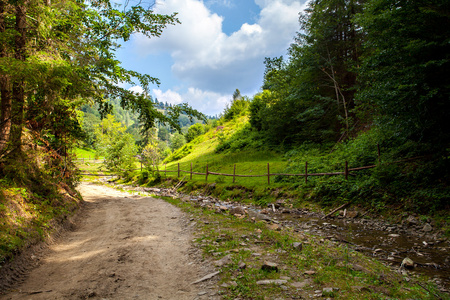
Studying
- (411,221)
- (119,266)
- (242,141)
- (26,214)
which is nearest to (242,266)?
(119,266)

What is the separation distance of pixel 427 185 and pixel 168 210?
1017cm

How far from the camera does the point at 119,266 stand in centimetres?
446

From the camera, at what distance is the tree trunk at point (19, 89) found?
5.96 meters

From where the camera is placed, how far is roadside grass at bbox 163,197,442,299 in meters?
3.37

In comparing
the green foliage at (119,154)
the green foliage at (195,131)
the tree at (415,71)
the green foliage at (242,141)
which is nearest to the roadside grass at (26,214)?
the tree at (415,71)

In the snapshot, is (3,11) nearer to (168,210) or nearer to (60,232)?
(60,232)

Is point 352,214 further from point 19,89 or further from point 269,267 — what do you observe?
point 19,89

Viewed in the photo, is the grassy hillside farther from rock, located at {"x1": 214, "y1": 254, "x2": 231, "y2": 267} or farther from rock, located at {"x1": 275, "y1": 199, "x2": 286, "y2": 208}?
rock, located at {"x1": 214, "y1": 254, "x2": 231, "y2": 267}

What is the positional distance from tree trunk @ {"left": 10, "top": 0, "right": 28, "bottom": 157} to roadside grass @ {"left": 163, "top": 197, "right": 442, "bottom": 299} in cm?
588

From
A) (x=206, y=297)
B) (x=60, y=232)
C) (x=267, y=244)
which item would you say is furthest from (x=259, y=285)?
(x=60, y=232)

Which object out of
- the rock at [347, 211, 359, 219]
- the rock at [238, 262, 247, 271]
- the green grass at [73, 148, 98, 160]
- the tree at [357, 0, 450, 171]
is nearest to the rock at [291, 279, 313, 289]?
the rock at [238, 262, 247, 271]

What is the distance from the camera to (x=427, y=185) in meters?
8.03

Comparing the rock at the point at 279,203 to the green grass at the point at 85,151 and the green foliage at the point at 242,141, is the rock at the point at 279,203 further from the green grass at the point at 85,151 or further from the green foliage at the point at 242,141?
the green foliage at the point at 242,141

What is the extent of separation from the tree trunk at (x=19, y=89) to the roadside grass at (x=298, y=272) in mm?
5881
